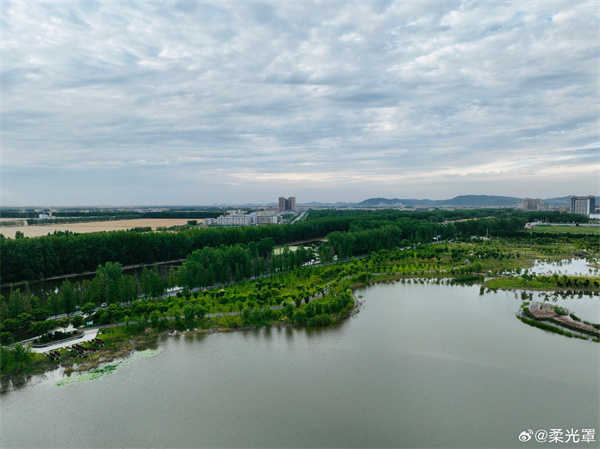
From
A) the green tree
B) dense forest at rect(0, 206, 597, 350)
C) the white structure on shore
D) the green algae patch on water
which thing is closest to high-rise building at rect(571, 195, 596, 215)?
dense forest at rect(0, 206, 597, 350)

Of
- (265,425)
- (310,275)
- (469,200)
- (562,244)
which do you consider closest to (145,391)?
(265,425)

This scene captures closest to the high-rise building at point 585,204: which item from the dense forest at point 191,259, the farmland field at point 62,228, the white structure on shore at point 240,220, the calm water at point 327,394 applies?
the dense forest at point 191,259

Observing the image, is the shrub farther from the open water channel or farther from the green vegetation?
the open water channel

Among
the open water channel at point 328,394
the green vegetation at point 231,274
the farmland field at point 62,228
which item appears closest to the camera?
the open water channel at point 328,394

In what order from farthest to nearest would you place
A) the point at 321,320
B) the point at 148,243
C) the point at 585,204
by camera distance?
1. the point at 585,204
2. the point at 148,243
3. the point at 321,320

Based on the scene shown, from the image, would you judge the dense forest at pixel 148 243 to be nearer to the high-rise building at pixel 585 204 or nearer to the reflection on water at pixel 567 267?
the reflection on water at pixel 567 267

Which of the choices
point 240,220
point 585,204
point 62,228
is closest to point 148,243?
point 62,228

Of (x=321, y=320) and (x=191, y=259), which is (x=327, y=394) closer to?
(x=321, y=320)
